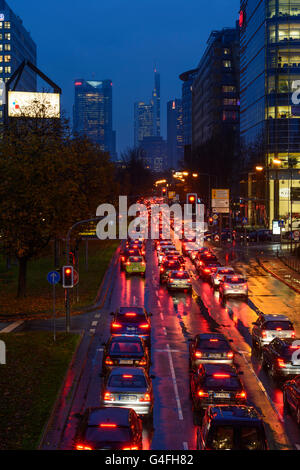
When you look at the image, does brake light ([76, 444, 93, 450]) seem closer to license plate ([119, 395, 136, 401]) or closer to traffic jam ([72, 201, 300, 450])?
traffic jam ([72, 201, 300, 450])

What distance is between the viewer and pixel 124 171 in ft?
536

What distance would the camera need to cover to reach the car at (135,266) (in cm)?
5417

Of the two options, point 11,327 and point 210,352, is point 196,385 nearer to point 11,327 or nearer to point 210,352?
point 210,352

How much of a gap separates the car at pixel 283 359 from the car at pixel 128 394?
586 cm

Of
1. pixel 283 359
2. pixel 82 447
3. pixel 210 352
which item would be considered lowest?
pixel 283 359

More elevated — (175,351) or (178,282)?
(178,282)

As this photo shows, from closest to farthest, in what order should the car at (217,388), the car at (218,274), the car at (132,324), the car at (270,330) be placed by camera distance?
the car at (217,388)
the car at (270,330)
the car at (132,324)
the car at (218,274)

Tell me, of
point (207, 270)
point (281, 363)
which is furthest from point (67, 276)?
point (207, 270)

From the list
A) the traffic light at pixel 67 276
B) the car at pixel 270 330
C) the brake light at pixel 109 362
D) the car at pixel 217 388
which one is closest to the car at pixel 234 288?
the car at pixel 270 330

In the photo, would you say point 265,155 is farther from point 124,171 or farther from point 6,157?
point 6,157

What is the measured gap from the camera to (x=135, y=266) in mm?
54188

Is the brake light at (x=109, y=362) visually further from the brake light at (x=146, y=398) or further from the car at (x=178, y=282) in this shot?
the car at (x=178, y=282)

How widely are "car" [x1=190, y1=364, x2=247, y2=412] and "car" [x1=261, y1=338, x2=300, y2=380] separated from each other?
3.32 metres

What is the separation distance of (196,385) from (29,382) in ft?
18.3
